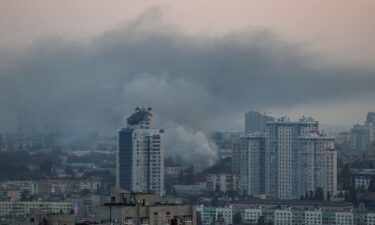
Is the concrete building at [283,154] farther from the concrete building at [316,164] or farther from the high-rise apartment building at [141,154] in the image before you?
the high-rise apartment building at [141,154]

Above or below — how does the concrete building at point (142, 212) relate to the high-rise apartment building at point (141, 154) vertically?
below

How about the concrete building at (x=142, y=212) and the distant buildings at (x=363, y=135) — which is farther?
the distant buildings at (x=363, y=135)

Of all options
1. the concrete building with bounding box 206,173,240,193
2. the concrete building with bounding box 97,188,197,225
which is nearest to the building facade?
the concrete building with bounding box 206,173,240,193

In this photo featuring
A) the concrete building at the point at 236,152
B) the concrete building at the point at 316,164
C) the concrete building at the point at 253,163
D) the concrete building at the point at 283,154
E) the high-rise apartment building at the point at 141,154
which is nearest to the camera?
the high-rise apartment building at the point at 141,154

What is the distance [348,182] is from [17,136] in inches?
302

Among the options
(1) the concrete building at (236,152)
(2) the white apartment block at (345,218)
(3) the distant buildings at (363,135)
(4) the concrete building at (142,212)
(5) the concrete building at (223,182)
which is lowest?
(4) the concrete building at (142,212)

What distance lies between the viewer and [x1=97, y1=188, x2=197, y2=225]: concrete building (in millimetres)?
11000

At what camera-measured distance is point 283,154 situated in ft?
113

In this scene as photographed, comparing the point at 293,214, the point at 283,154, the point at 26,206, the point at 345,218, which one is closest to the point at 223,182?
the point at 283,154

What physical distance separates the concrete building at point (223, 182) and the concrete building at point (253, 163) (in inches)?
6.8

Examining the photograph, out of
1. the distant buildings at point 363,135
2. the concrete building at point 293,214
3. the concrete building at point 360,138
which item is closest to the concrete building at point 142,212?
the concrete building at point 293,214

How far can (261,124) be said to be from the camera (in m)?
35.1

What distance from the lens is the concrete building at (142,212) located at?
11.0 metres

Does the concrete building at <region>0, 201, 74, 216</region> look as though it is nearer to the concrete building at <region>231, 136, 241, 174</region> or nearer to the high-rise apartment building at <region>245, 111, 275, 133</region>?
the high-rise apartment building at <region>245, 111, 275, 133</region>
